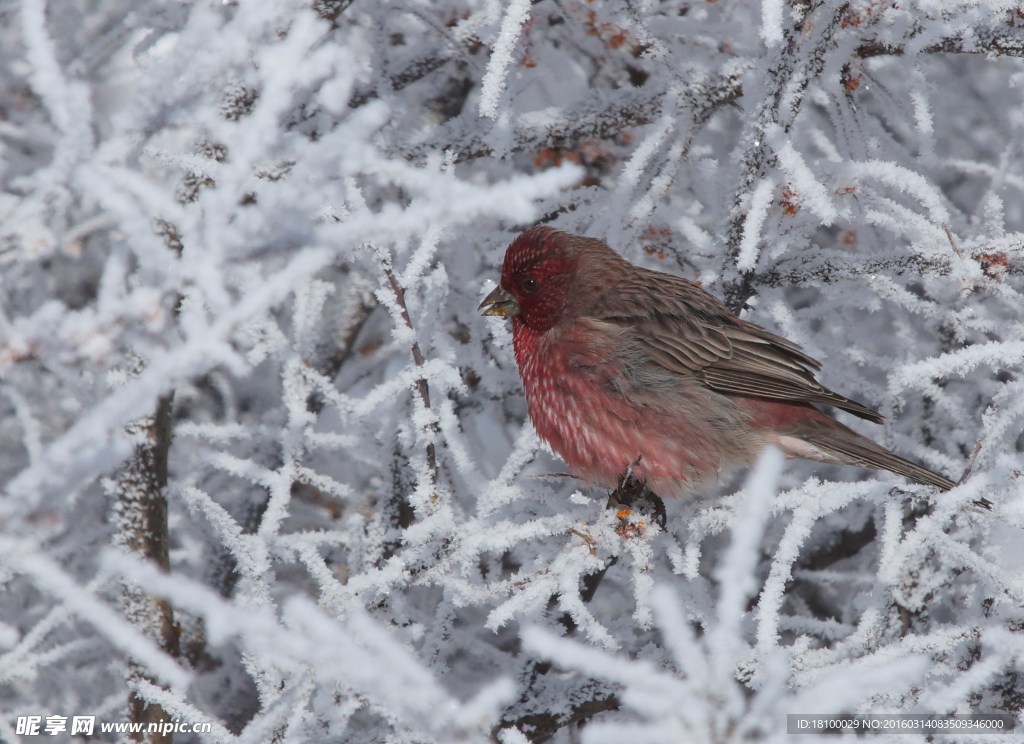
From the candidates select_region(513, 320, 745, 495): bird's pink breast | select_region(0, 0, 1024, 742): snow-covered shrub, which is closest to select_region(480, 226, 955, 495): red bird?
select_region(513, 320, 745, 495): bird's pink breast

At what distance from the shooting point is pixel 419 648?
3.44 m

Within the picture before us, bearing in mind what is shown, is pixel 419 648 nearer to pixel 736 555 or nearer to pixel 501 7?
pixel 736 555

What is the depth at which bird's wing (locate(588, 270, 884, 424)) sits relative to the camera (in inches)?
142

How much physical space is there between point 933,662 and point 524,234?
244 cm

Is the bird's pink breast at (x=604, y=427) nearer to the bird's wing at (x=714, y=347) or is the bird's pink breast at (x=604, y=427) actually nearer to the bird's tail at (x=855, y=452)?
the bird's wing at (x=714, y=347)

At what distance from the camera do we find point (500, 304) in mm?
3773

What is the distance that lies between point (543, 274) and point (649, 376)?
2.29 feet

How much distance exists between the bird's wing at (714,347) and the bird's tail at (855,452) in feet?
0.53

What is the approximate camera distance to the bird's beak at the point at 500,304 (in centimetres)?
376

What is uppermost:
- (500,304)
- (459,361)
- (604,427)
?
(500,304)

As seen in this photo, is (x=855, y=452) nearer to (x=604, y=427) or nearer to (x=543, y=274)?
(x=604, y=427)

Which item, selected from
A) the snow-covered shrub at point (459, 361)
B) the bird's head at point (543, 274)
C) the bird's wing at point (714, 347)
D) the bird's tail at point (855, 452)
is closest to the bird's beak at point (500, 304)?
the bird's head at point (543, 274)

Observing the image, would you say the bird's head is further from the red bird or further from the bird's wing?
the bird's wing

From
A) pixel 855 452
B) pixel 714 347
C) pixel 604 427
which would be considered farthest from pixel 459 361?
pixel 855 452
